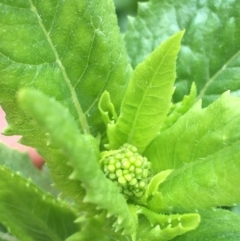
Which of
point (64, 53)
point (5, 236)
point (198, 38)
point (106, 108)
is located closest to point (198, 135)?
point (106, 108)

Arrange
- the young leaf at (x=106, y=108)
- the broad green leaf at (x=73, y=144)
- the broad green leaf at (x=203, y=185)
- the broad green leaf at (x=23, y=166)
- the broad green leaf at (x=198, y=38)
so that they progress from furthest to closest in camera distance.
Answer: the broad green leaf at (x=23, y=166) → the broad green leaf at (x=198, y=38) → the young leaf at (x=106, y=108) → the broad green leaf at (x=203, y=185) → the broad green leaf at (x=73, y=144)

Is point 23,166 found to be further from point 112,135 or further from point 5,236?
point 112,135

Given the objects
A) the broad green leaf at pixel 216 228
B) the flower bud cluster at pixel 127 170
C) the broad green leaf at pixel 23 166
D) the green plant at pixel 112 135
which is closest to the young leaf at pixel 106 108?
the green plant at pixel 112 135

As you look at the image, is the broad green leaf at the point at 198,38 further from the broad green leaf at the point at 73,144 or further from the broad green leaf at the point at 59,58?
the broad green leaf at the point at 73,144

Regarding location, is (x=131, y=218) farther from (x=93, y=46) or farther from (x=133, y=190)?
(x=93, y=46)

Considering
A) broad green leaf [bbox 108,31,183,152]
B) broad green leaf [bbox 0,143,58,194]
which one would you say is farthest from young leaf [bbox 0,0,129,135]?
broad green leaf [bbox 0,143,58,194]

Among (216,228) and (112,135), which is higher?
(112,135)
